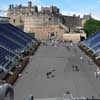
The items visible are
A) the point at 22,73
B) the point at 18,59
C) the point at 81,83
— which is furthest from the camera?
the point at 18,59

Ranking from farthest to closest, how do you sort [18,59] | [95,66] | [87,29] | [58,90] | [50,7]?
[50,7] → [87,29] → [18,59] → [95,66] → [58,90]

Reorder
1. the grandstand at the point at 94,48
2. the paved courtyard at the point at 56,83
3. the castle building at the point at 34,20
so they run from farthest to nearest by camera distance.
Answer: the castle building at the point at 34,20 → the grandstand at the point at 94,48 → the paved courtyard at the point at 56,83

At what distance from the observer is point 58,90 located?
570 inches

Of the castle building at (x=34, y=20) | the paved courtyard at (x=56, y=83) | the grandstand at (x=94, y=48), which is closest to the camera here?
the paved courtyard at (x=56, y=83)

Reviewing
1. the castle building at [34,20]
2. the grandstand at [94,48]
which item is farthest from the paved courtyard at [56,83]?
the castle building at [34,20]

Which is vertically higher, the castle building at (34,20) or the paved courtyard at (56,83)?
the paved courtyard at (56,83)

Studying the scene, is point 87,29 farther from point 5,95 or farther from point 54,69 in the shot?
point 5,95

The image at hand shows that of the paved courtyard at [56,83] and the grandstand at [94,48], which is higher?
the paved courtyard at [56,83]

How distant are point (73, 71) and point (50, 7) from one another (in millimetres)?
97646

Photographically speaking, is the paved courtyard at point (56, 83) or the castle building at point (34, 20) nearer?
the paved courtyard at point (56, 83)

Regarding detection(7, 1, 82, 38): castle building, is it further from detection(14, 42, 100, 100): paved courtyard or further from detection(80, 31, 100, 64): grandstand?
detection(14, 42, 100, 100): paved courtyard

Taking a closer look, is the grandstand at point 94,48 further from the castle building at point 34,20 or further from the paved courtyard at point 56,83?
the castle building at point 34,20

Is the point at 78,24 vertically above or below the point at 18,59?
below

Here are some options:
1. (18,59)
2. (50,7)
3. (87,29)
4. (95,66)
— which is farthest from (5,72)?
(50,7)
